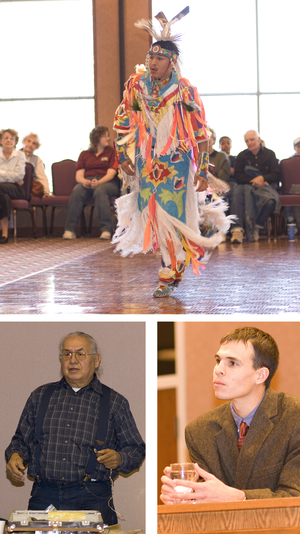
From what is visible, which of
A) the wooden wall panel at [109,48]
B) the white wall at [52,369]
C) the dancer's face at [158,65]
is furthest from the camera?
the wooden wall panel at [109,48]

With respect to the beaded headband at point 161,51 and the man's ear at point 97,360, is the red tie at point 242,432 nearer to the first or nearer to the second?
the man's ear at point 97,360

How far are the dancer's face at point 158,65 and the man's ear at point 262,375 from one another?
2171 mm

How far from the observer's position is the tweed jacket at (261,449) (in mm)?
2279

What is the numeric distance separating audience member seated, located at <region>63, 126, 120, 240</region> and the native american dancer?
15.0 ft

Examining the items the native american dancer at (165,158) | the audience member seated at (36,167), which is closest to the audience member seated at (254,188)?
the audience member seated at (36,167)

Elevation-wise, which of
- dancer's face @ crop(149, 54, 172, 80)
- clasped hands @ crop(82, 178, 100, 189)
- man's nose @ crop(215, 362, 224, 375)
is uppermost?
dancer's face @ crop(149, 54, 172, 80)

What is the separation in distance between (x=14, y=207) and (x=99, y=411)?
21.1 ft

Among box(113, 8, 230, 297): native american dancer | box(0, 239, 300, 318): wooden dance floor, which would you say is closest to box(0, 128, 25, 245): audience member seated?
box(0, 239, 300, 318): wooden dance floor

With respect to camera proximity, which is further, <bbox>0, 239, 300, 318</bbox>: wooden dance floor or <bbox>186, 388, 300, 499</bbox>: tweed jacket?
<bbox>0, 239, 300, 318</bbox>: wooden dance floor

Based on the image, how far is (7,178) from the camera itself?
349 inches

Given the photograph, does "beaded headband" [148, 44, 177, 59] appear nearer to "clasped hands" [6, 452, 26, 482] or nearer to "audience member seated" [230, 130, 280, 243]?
"clasped hands" [6, 452, 26, 482]

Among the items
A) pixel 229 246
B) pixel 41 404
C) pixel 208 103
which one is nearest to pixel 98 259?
pixel 229 246

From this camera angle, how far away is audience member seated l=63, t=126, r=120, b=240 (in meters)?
8.83

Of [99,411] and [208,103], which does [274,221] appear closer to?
[208,103]
